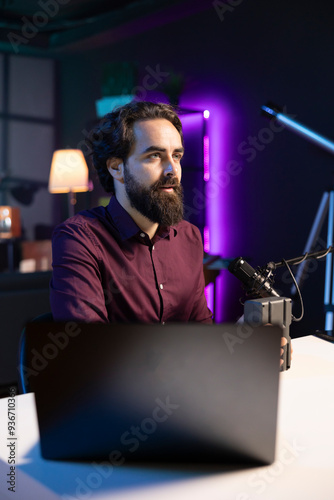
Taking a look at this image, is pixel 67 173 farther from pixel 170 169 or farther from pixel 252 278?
pixel 252 278

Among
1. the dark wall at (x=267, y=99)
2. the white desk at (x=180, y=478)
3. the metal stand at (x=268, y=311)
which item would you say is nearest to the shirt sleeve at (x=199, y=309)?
the metal stand at (x=268, y=311)

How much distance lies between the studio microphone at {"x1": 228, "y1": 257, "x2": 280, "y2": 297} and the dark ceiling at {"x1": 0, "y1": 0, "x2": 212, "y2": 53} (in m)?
3.84

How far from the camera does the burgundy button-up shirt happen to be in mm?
1421

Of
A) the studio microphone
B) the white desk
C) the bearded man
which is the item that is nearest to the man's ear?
the bearded man

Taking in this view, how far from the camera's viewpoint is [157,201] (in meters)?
1.66

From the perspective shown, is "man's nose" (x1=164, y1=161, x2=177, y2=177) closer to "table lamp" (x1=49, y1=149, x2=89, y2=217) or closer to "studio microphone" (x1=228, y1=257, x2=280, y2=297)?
"studio microphone" (x1=228, y1=257, x2=280, y2=297)

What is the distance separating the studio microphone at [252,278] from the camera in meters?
1.24

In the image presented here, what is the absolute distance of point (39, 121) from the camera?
23.2ft

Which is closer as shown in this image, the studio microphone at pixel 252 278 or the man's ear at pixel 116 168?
the studio microphone at pixel 252 278

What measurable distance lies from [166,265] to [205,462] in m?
1.00

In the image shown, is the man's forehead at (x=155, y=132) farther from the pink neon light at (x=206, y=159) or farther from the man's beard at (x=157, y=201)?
the pink neon light at (x=206, y=159)

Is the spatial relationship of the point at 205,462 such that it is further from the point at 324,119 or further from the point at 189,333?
the point at 324,119

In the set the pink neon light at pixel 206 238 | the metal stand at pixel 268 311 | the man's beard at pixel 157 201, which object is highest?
the man's beard at pixel 157 201

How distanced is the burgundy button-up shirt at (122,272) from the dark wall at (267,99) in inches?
74.3
